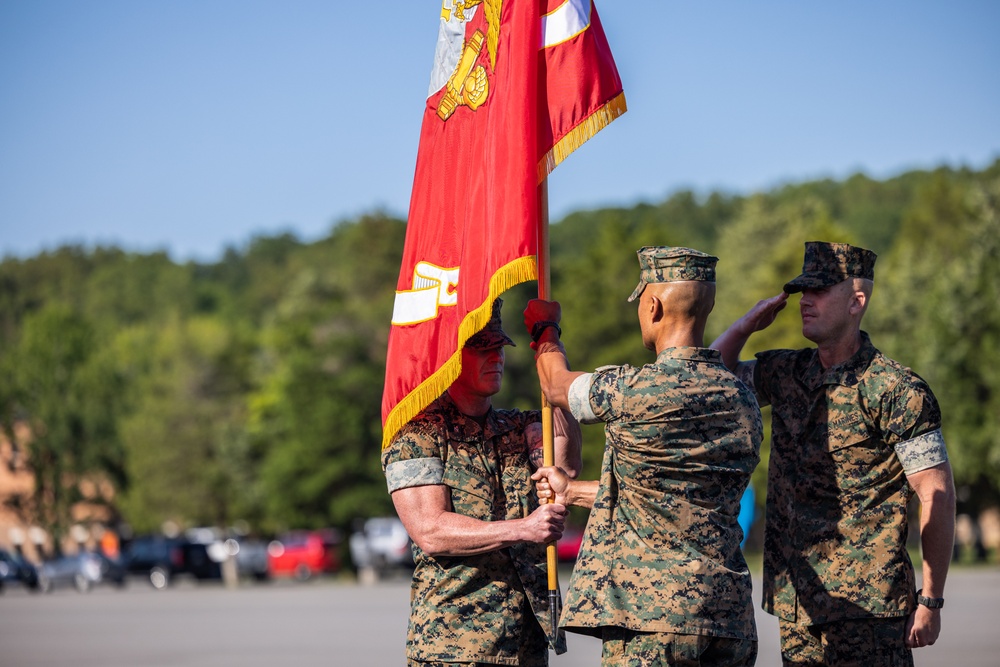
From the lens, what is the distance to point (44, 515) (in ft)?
245

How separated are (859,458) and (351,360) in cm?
4378

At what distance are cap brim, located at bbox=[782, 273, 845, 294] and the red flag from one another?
1.11 m

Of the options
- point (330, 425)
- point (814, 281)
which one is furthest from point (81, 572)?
point (814, 281)

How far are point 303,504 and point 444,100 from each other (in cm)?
4239

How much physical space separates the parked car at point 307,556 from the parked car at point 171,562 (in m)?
3.68

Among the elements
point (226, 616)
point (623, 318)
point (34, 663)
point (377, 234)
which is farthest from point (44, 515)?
point (34, 663)

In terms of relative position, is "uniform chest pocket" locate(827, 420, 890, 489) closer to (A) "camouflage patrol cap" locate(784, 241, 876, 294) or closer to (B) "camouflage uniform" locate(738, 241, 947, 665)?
(B) "camouflage uniform" locate(738, 241, 947, 665)

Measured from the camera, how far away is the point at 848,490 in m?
5.55

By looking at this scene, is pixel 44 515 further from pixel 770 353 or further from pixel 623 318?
pixel 770 353

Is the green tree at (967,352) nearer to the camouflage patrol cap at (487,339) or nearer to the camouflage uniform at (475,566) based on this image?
the camouflage patrol cap at (487,339)

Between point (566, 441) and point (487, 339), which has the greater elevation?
point (487, 339)

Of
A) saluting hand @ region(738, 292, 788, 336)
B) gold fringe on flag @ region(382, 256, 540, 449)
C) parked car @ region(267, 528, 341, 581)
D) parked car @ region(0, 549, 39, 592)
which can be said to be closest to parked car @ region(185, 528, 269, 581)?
parked car @ region(267, 528, 341, 581)

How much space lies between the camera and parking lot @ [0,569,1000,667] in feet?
49.8

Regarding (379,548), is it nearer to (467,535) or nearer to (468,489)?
(468,489)
